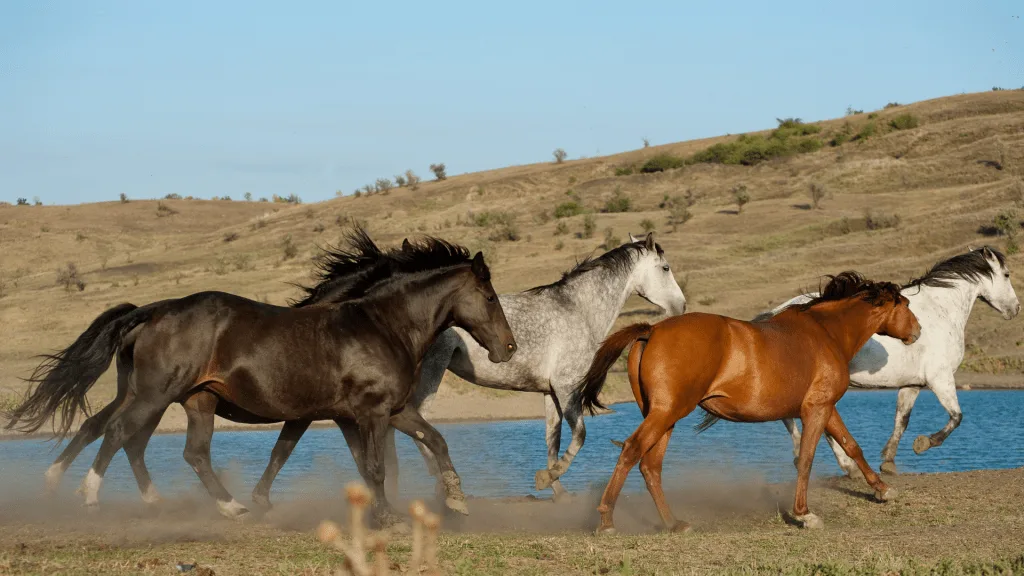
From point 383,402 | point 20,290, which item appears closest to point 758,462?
point 383,402

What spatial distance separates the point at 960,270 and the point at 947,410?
192 cm

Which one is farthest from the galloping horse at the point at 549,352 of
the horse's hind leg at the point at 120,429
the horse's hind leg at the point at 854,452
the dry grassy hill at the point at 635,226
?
the dry grassy hill at the point at 635,226

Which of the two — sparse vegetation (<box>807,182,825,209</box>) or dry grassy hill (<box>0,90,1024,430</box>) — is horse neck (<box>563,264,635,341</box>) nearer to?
dry grassy hill (<box>0,90,1024,430</box>)

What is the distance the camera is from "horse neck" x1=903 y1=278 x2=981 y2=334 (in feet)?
40.3

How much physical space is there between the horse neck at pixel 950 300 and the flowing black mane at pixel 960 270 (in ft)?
0.19

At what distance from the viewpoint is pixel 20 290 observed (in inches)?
1674

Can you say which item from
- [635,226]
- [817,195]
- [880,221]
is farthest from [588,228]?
[817,195]

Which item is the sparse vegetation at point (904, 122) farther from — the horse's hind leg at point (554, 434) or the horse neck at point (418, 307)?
the horse neck at point (418, 307)

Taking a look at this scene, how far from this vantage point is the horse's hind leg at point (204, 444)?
8.83m

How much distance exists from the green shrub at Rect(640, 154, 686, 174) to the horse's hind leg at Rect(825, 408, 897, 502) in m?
63.1

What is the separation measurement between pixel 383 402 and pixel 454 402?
1349 centimetres

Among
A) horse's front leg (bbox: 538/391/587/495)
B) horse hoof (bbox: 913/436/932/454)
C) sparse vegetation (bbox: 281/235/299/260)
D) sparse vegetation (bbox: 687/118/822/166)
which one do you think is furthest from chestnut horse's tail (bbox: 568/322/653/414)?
sparse vegetation (bbox: 687/118/822/166)

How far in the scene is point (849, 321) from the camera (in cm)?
980

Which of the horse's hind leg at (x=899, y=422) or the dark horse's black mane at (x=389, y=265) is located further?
the horse's hind leg at (x=899, y=422)
